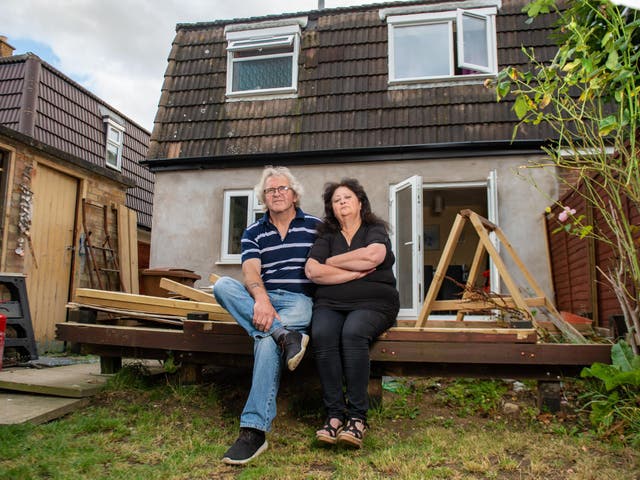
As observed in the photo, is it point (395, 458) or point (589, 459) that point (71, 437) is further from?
point (589, 459)

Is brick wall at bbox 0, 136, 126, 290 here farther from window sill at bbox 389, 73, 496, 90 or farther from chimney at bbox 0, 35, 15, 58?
chimney at bbox 0, 35, 15, 58

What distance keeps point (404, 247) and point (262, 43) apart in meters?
4.03

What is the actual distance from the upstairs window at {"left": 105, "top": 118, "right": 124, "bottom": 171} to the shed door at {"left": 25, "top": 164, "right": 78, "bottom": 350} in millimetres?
5968

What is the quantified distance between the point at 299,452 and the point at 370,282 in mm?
1027

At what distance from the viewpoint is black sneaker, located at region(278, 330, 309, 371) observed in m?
2.92

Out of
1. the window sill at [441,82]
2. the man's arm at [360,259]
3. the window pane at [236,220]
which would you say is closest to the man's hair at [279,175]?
the man's arm at [360,259]

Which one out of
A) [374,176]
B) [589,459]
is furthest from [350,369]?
[374,176]

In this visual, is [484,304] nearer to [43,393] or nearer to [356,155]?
[43,393]

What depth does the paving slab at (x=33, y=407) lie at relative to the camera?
3.44 m

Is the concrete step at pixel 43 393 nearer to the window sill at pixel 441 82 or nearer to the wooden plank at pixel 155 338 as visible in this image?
the wooden plank at pixel 155 338

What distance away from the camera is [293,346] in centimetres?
299

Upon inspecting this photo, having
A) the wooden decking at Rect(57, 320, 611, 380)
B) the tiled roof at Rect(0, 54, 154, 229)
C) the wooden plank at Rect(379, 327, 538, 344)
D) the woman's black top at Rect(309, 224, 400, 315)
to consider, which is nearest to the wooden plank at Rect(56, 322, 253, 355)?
the wooden decking at Rect(57, 320, 611, 380)

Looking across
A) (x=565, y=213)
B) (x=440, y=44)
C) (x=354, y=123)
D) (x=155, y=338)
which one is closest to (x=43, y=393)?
(x=155, y=338)

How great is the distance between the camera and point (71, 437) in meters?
3.19
